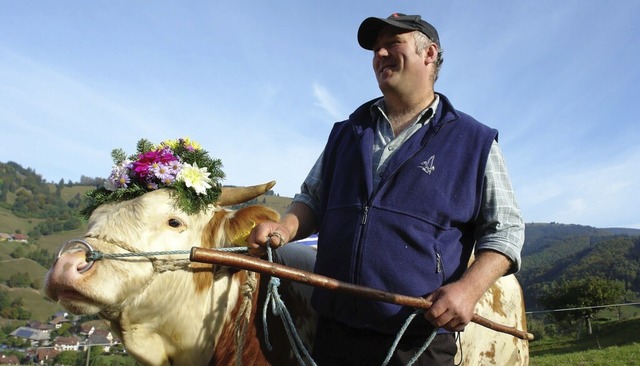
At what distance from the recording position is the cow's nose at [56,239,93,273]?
2.59 meters

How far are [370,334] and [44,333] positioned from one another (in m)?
93.8

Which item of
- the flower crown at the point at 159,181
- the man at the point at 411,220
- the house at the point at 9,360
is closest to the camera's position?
the man at the point at 411,220

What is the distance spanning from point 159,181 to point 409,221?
172 cm

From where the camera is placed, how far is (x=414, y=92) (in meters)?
2.82

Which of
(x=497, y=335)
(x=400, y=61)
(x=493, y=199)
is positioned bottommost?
(x=497, y=335)

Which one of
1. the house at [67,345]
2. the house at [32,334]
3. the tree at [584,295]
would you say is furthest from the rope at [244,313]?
the house at [32,334]

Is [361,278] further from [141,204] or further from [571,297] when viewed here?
[571,297]

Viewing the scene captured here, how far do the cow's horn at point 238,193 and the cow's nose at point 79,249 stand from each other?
1026 millimetres

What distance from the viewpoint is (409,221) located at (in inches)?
95.7

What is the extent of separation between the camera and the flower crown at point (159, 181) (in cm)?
313

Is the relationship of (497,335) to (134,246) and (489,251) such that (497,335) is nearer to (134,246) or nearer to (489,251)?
(489,251)

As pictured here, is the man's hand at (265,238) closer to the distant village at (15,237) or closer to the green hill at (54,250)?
the green hill at (54,250)

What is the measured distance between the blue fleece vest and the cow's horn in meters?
0.90

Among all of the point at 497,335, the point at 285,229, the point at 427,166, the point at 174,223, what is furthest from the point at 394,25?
the point at 497,335
